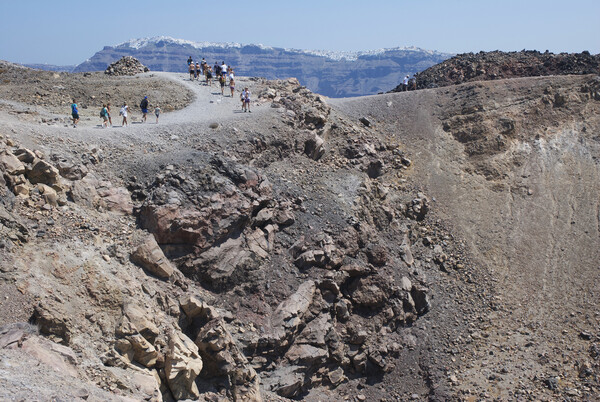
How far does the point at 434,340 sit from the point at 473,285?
16.0 feet

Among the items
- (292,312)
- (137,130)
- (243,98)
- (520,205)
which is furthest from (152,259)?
(520,205)

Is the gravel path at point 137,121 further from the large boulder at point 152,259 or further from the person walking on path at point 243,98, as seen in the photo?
the large boulder at point 152,259

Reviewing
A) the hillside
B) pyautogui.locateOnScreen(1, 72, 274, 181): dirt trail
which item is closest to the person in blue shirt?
pyautogui.locateOnScreen(1, 72, 274, 181): dirt trail

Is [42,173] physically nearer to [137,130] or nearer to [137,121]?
[137,130]

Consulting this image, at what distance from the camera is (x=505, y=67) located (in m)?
44.1

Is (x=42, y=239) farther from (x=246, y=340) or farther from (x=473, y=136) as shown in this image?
(x=473, y=136)

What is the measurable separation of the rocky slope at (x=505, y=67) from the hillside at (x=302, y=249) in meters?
4.91

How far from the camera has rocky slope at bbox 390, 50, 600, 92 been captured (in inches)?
1642

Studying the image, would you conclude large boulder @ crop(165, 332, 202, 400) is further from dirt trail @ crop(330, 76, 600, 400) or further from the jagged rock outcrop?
the jagged rock outcrop

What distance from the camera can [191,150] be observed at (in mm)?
24219

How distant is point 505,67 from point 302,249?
102ft

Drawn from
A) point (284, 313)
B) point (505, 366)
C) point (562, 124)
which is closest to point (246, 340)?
point (284, 313)

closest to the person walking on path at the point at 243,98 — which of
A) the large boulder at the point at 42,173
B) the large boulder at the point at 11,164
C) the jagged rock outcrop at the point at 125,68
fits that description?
the jagged rock outcrop at the point at 125,68

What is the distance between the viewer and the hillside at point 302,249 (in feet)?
49.5
